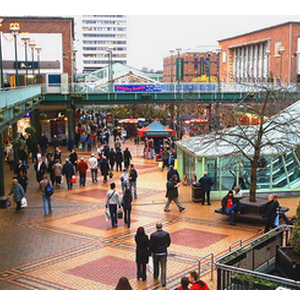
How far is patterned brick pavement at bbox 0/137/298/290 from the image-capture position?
39.3ft

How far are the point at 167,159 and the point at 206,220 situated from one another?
12064 millimetres

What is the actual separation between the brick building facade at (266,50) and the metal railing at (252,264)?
52.1m

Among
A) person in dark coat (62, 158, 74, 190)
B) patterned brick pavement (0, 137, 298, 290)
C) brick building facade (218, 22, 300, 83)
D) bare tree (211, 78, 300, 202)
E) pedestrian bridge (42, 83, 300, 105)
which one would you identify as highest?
brick building facade (218, 22, 300, 83)

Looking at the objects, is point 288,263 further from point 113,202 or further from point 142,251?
point 113,202

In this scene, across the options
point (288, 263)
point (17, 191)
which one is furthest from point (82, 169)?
point (288, 263)

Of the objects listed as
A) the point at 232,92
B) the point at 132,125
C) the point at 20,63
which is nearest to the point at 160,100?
the point at 232,92

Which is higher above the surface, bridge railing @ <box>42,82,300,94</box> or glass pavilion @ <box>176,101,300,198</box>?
bridge railing @ <box>42,82,300,94</box>

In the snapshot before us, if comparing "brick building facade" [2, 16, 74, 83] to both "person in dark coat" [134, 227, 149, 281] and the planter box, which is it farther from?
the planter box

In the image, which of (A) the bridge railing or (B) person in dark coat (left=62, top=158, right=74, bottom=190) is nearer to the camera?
(B) person in dark coat (left=62, top=158, right=74, bottom=190)

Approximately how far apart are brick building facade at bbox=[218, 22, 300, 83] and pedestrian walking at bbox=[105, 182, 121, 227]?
4901 centimetres

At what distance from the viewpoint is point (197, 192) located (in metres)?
20.1

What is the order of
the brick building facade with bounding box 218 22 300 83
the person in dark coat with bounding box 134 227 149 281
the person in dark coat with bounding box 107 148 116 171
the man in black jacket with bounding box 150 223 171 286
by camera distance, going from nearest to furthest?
the man in black jacket with bounding box 150 223 171 286 → the person in dark coat with bounding box 134 227 149 281 → the person in dark coat with bounding box 107 148 116 171 → the brick building facade with bounding box 218 22 300 83

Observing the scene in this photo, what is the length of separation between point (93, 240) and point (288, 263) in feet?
21.6

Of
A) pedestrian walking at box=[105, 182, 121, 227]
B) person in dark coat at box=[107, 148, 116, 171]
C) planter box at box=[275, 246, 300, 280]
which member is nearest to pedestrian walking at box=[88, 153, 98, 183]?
person in dark coat at box=[107, 148, 116, 171]
